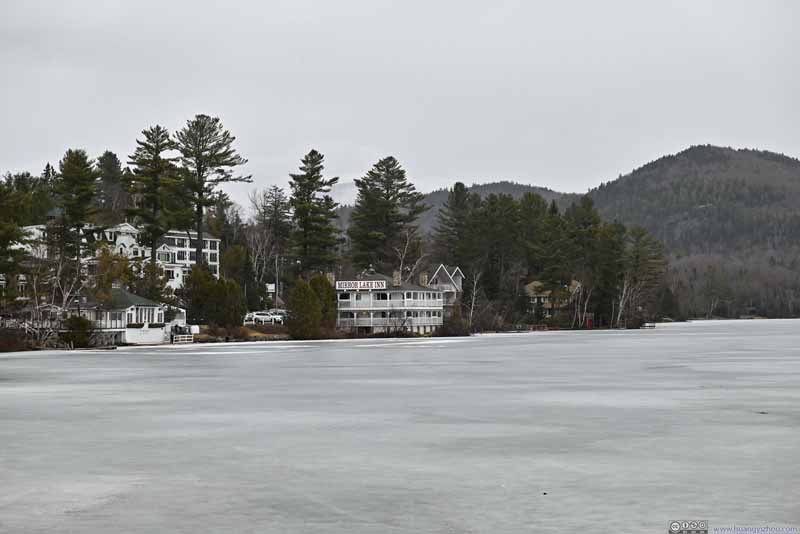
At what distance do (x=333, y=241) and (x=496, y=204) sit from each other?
39979 millimetres

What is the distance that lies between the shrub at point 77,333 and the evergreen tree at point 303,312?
824 inches

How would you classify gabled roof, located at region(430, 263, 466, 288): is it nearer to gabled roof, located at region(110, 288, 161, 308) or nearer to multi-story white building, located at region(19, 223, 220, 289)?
multi-story white building, located at region(19, 223, 220, 289)

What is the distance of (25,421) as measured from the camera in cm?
2319

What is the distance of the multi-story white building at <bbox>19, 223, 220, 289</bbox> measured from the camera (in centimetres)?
11615

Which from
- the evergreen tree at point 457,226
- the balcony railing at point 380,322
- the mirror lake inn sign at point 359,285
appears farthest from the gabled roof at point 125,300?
the evergreen tree at point 457,226

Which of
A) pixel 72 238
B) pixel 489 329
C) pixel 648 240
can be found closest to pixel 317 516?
pixel 72 238

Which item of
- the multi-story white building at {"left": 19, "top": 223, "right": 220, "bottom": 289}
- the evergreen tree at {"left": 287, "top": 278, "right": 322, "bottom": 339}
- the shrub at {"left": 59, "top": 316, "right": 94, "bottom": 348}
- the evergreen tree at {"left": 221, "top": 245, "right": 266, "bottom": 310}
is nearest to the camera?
the shrub at {"left": 59, "top": 316, "right": 94, "bottom": 348}

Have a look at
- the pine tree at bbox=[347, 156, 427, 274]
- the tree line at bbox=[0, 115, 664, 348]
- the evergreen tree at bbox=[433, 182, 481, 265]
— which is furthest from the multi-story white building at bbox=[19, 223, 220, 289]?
the evergreen tree at bbox=[433, 182, 481, 265]

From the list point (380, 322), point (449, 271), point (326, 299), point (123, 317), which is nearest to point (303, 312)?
point (326, 299)

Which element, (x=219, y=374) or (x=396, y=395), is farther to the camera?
(x=219, y=374)

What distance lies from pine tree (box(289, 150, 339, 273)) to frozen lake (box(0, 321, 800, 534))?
89896 millimetres

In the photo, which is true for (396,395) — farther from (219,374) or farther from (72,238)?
(72,238)

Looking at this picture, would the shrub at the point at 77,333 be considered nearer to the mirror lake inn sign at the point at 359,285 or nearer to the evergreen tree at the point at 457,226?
the mirror lake inn sign at the point at 359,285

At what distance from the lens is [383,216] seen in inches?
5640
